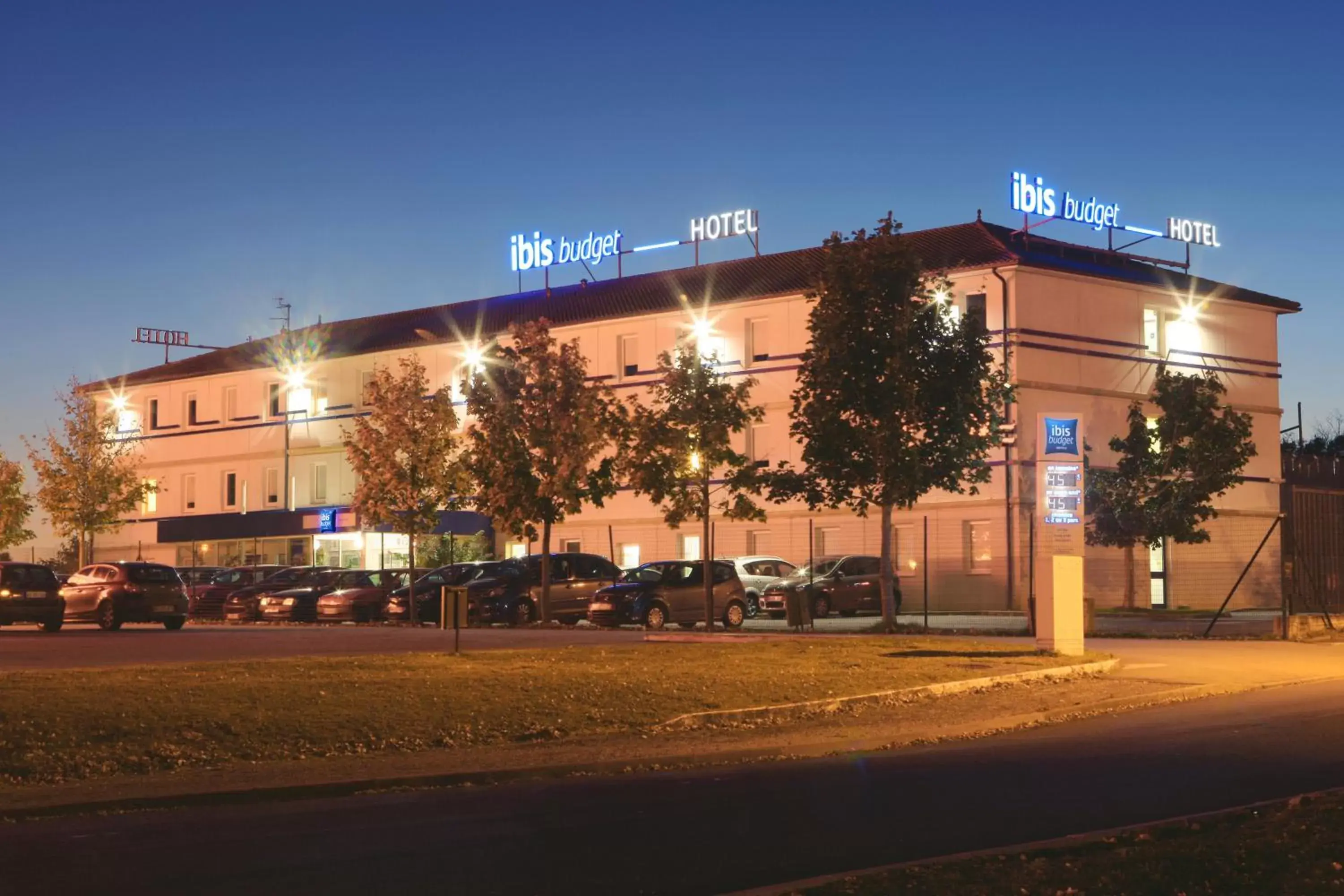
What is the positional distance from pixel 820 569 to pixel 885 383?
12700mm

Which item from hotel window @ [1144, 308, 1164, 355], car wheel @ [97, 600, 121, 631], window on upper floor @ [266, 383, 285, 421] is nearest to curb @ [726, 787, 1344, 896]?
car wheel @ [97, 600, 121, 631]

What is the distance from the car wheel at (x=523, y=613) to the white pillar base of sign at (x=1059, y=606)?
17.5 m

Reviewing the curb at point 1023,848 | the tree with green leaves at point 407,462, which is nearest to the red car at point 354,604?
the tree with green leaves at point 407,462

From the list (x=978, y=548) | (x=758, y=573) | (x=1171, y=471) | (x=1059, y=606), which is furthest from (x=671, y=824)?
(x=978, y=548)

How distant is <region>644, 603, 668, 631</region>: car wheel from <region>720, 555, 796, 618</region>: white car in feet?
21.1

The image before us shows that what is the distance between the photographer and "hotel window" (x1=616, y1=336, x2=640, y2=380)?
213 feet

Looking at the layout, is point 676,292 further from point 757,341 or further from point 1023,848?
point 1023,848

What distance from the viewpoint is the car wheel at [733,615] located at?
39.1m

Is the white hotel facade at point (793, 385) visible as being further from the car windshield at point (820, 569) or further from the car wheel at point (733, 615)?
the car wheel at point (733, 615)

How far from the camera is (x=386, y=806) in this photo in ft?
39.3

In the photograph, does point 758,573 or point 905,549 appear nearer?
point 758,573

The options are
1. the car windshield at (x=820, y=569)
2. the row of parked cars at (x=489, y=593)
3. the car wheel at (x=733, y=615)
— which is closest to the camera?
the row of parked cars at (x=489, y=593)

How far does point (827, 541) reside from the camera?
2313 inches

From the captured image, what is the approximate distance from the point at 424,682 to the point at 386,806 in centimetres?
768
